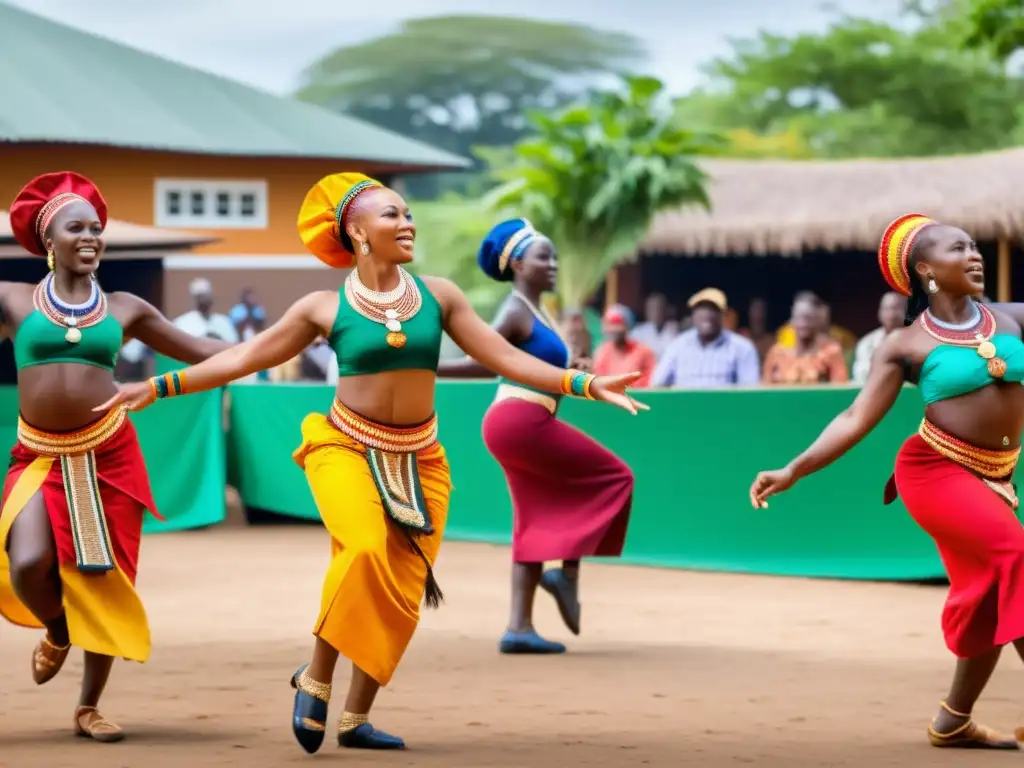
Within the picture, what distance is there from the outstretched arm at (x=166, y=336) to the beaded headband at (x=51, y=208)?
0.37 meters

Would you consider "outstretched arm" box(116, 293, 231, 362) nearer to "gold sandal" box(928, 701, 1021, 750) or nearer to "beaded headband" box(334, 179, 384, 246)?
"beaded headband" box(334, 179, 384, 246)

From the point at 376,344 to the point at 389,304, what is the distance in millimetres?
159

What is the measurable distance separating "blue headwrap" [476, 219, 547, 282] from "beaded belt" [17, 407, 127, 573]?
269 cm

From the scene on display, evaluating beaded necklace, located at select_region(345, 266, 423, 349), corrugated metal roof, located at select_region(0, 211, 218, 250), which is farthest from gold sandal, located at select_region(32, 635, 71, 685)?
corrugated metal roof, located at select_region(0, 211, 218, 250)

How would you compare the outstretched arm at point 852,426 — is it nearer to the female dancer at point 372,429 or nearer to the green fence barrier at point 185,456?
the female dancer at point 372,429

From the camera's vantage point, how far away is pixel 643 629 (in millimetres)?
10000

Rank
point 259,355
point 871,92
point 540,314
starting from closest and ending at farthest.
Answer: point 259,355, point 540,314, point 871,92

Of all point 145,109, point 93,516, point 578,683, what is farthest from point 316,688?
point 145,109

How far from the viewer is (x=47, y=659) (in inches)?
283

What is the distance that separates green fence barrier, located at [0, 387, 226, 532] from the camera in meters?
15.1

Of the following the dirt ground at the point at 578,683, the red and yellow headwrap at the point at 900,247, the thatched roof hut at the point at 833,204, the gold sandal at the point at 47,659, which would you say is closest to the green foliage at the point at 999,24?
the thatched roof hut at the point at 833,204

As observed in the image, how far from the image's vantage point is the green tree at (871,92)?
45594mm

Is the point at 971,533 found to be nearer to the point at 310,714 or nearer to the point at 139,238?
the point at 310,714

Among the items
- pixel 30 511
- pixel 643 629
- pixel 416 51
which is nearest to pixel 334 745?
pixel 30 511
